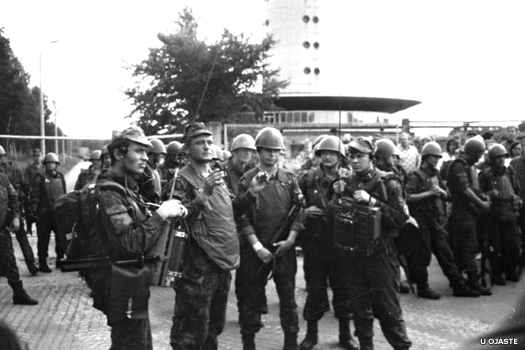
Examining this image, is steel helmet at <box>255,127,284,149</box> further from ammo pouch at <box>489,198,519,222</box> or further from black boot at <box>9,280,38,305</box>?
ammo pouch at <box>489,198,519,222</box>

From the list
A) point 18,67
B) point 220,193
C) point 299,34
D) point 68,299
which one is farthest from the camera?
point 299,34

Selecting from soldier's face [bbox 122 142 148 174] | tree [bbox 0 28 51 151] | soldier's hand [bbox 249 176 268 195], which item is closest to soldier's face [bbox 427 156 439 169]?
soldier's hand [bbox 249 176 268 195]

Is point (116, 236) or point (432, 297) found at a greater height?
point (116, 236)

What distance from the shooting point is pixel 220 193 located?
4.58m

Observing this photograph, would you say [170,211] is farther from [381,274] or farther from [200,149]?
[381,274]

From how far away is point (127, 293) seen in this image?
3.30 m

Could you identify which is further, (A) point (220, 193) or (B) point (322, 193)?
(B) point (322, 193)

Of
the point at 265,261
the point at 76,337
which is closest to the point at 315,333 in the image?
the point at 265,261

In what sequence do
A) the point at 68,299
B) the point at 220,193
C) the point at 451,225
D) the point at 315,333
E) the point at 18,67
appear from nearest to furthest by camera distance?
the point at 18,67 < the point at 220,193 < the point at 315,333 < the point at 68,299 < the point at 451,225

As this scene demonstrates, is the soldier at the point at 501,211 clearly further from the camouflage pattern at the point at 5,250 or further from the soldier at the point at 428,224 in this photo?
the camouflage pattern at the point at 5,250

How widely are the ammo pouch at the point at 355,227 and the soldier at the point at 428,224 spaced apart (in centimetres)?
266

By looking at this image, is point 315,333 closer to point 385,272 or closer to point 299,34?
point 385,272

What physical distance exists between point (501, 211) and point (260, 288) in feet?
12.9

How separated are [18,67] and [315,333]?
3.54 meters
